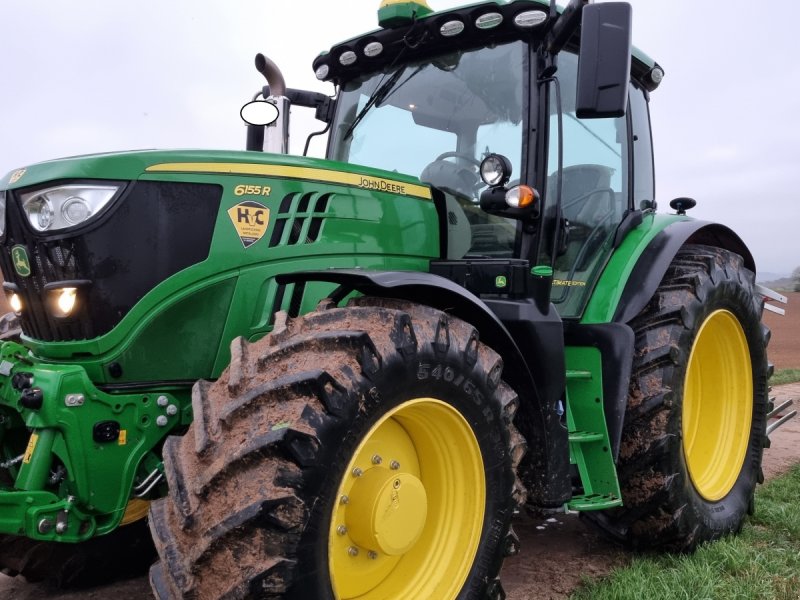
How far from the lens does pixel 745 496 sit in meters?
4.12

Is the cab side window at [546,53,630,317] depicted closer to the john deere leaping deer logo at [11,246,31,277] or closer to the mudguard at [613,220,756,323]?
the mudguard at [613,220,756,323]

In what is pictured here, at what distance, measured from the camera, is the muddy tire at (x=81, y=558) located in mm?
2879

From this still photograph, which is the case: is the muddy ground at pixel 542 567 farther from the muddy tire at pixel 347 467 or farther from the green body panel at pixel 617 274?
the green body panel at pixel 617 274

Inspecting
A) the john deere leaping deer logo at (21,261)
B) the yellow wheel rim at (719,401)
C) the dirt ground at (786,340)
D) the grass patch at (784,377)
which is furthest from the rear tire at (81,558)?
the grass patch at (784,377)

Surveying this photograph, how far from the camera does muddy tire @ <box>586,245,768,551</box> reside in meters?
3.50

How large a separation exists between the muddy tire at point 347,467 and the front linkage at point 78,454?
315 millimetres

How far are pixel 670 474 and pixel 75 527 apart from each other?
2580 millimetres

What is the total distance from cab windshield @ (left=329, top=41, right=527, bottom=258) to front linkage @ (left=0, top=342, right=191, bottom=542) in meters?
1.60

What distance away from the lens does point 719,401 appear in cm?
432

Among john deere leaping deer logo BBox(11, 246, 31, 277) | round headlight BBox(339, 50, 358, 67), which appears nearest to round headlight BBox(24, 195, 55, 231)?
john deere leaping deer logo BBox(11, 246, 31, 277)

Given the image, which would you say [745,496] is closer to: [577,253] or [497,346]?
[577,253]

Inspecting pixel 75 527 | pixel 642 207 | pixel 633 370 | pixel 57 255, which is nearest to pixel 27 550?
pixel 75 527

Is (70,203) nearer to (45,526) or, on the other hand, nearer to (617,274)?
(45,526)

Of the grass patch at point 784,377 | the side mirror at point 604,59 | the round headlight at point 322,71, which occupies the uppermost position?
the round headlight at point 322,71
